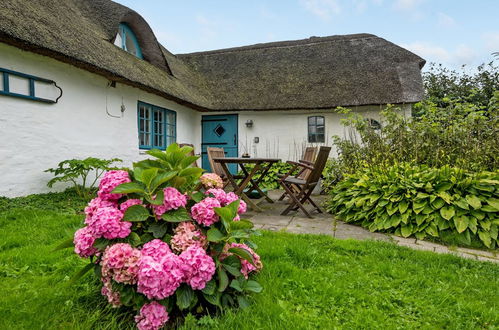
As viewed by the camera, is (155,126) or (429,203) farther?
(155,126)

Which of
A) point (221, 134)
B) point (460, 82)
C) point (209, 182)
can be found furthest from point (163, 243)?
point (460, 82)

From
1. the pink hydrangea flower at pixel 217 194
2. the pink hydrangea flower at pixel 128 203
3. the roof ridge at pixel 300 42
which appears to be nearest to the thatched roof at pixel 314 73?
the roof ridge at pixel 300 42

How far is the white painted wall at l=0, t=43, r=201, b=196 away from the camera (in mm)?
4270

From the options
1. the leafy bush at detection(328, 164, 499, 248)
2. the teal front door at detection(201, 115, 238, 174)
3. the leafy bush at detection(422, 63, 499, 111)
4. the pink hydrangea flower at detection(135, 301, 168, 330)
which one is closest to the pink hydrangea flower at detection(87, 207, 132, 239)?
the pink hydrangea flower at detection(135, 301, 168, 330)

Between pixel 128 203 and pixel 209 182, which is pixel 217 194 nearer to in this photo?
pixel 209 182

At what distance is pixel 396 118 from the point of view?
4.93 metres

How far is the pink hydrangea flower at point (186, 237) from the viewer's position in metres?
1.35

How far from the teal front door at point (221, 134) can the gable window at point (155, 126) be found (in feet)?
5.26

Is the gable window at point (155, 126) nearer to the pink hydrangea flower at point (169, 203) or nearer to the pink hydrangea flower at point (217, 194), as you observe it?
the pink hydrangea flower at point (217, 194)

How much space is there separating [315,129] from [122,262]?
8.73 metres

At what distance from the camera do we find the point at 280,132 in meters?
9.58

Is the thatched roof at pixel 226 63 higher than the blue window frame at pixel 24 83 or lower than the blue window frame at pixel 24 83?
higher

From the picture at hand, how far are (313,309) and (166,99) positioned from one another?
784 cm

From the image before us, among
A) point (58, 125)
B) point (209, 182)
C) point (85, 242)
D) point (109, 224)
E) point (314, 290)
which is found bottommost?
point (314, 290)
